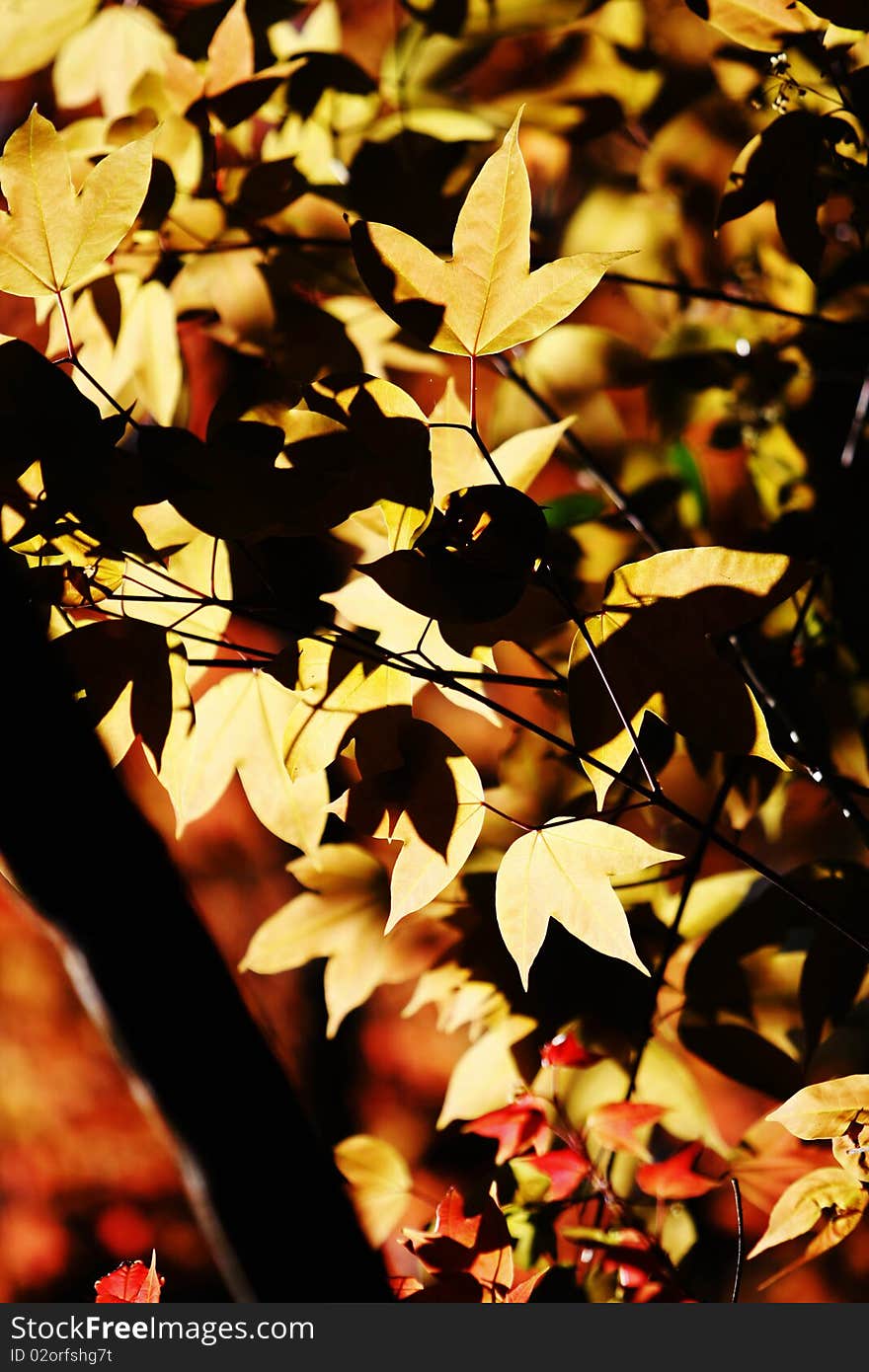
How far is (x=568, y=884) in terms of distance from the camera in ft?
1.41

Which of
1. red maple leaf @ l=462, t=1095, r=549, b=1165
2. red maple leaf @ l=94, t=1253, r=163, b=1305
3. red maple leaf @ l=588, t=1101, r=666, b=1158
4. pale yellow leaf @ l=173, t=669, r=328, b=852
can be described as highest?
pale yellow leaf @ l=173, t=669, r=328, b=852

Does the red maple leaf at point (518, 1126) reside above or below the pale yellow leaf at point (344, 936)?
below

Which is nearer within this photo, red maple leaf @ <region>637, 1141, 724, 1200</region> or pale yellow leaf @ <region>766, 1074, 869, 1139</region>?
pale yellow leaf @ <region>766, 1074, 869, 1139</region>

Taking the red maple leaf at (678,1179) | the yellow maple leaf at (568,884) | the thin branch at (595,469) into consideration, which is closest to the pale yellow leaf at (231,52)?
the thin branch at (595,469)

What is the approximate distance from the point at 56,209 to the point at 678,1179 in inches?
26.1

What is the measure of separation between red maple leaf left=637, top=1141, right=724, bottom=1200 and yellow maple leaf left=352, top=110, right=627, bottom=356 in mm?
533

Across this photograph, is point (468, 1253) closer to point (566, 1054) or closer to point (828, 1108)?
point (566, 1054)

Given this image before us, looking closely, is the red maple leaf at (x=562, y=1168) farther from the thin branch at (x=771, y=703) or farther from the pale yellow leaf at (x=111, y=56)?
the pale yellow leaf at (x=111, y=56)

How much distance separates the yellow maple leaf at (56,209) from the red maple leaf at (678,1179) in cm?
63

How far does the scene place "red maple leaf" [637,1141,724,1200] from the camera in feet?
1.87

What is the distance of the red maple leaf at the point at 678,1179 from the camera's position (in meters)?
0.57

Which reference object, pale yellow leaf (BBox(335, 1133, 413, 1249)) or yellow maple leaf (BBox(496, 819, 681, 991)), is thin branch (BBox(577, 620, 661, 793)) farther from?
pale yellow leaf (BBox(335, 1133, 413, 1249))

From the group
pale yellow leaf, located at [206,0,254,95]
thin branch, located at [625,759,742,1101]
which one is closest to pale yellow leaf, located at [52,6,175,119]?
pale yellow leaf, located at [206,0,254,95]
